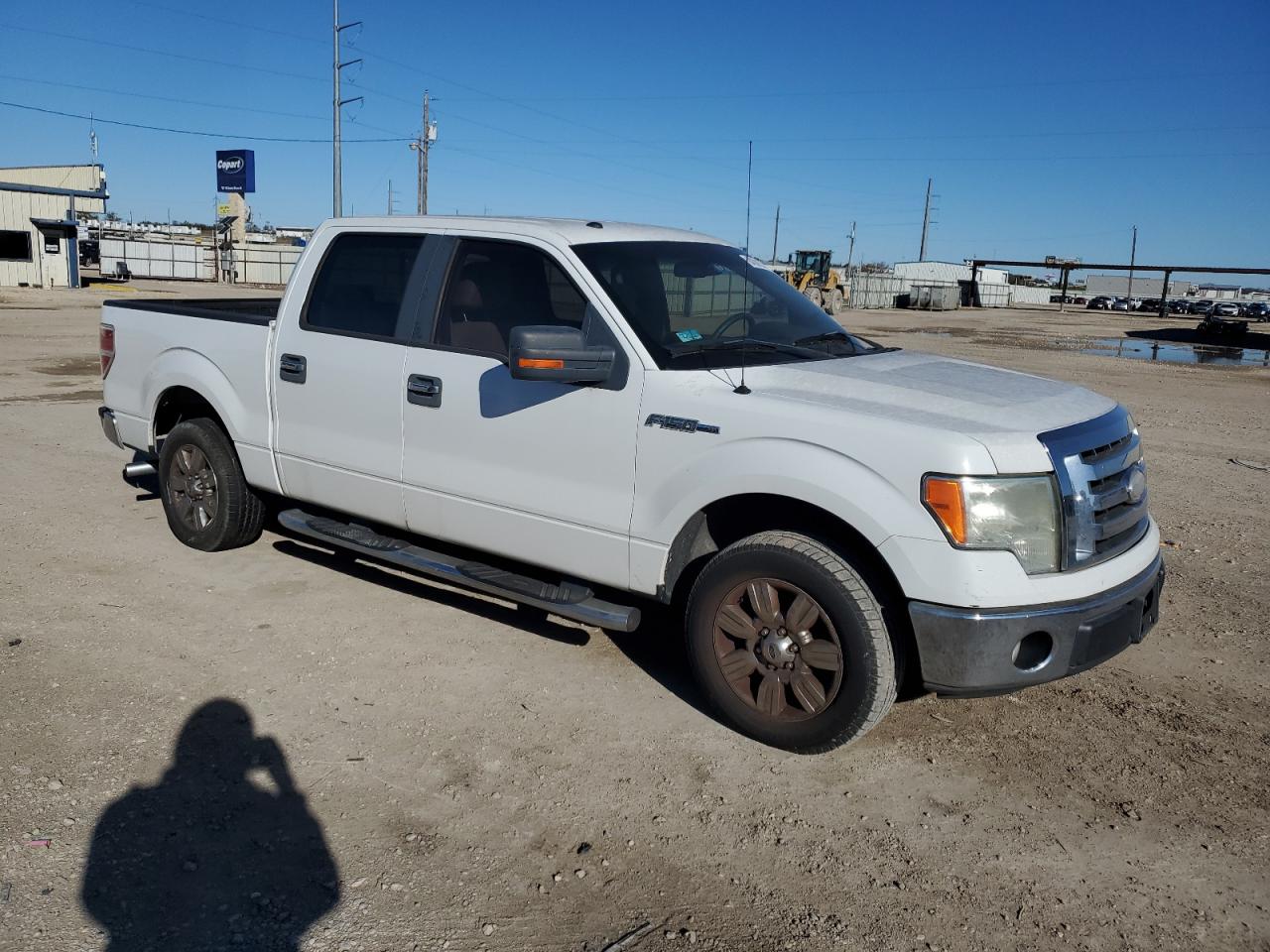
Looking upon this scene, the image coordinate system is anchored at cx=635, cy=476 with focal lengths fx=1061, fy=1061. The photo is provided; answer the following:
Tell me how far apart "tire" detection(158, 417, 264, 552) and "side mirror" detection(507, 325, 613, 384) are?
2.72 m

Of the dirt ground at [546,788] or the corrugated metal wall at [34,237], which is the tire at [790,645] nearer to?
the dirt ground at [546,788]

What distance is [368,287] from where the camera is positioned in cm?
541

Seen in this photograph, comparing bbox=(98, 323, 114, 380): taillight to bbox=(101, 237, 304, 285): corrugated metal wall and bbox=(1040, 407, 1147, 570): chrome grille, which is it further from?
bbox=(101, 237, 304, 285): corrugated metal wall

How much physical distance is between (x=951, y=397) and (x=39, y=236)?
4317cm

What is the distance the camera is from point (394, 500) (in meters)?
5.19

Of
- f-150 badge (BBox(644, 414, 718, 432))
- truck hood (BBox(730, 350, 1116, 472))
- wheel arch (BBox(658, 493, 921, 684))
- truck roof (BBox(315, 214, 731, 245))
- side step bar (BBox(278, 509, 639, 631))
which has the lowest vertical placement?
side step bar (BBox(278, 509, 639, 631))

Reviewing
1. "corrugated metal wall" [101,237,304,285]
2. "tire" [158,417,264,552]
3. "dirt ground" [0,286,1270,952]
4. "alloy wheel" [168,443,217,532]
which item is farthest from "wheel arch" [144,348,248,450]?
"corrugated metal wall" [101,237,304,285]

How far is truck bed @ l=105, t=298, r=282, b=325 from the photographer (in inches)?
237

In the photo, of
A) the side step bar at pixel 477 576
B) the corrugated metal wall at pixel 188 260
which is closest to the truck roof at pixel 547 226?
the side step bar at pixel 477 576

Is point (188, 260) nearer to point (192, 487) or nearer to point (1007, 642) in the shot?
point (192, 487)

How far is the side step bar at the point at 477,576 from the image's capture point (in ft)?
14.5

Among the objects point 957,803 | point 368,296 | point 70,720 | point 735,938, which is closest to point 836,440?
point 957,803

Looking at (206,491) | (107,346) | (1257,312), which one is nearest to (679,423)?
(206,491)

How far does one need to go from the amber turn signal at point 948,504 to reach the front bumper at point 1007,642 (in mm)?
272
